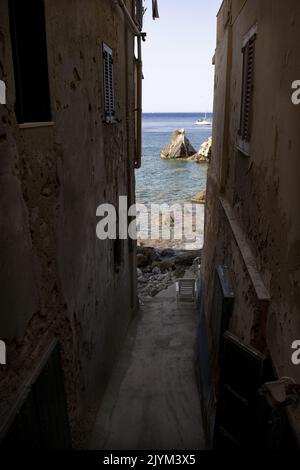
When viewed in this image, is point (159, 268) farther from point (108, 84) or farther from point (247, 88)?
point (247, 88)

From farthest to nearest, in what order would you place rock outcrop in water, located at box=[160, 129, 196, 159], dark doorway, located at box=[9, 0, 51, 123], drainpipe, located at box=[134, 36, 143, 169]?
rock outcrop in water, located at box=[160, 129, 196, 159] < drainpipe, located at box=[134, 36, 143, 169] < dark doorway, located at box=[9, 0, 51, 123]

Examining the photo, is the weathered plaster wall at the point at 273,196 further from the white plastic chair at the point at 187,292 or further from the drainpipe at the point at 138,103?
the white plastic chair at the point at 187,292

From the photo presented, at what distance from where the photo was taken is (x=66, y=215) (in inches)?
170

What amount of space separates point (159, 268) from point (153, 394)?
9.06 metres

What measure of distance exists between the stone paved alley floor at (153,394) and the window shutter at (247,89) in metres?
4.40

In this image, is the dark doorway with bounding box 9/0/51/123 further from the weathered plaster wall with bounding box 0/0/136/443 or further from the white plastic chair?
the white plastic chair

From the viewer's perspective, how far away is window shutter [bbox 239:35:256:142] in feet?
15.9

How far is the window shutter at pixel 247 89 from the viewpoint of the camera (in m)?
Answer: 4.84

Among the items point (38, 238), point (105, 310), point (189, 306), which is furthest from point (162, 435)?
point (189, 306)

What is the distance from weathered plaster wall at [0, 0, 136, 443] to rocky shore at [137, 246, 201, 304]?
5.73 m

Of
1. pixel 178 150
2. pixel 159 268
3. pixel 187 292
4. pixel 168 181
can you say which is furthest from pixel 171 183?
pixel 187 292

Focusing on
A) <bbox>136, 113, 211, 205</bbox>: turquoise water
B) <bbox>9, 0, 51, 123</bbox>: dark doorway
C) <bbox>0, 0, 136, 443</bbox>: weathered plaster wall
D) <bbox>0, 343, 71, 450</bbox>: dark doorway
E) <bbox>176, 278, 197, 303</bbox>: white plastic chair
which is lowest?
<bbox>136, 113, 211, 205</bbox>: turquoise water

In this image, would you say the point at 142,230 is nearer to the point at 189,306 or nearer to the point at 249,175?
the point at 189,306

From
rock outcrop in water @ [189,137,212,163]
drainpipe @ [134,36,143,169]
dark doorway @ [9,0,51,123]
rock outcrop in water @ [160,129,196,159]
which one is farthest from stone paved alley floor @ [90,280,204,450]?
rock outcrop in water @ [160,129,196,159]
